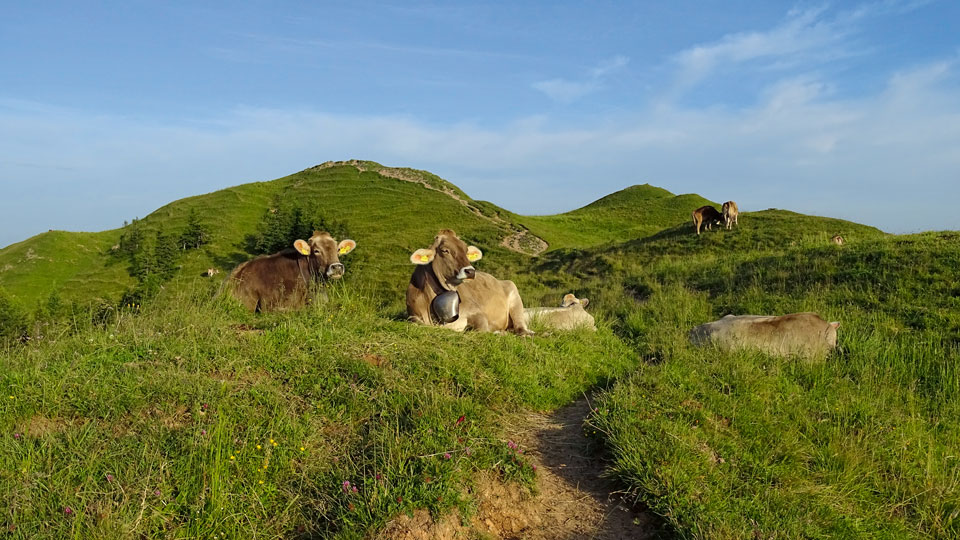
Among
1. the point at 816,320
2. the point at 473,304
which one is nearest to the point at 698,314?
the point at 816,320

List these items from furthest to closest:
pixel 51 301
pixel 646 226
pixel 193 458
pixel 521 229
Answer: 1. pixel 646 226
2. pixel 521 229
3. pixel 51 301
4. pixel 193 458

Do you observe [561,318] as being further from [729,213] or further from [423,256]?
[729,213]

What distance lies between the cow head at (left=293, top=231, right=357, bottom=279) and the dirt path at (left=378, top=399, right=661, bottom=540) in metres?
5.43

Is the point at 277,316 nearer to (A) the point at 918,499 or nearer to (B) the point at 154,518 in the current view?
(B) the point at 154,518

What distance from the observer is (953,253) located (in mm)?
12945

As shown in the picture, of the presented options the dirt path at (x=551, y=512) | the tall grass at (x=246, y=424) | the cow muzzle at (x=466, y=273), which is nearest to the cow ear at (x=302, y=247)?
the tall grass at (x=246, y=424)

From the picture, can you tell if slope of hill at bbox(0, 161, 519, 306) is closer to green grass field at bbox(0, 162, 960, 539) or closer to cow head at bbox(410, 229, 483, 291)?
cow head at bbox(410, 229, 483, 291)

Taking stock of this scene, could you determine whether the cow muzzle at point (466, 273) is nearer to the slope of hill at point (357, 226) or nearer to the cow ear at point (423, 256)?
the cow ear at point (423, 256)

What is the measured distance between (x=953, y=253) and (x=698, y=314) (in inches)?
253

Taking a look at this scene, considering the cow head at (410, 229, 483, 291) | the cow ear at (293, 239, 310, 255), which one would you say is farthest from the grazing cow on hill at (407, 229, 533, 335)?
the cow ear at (293, 239, 310, 255)

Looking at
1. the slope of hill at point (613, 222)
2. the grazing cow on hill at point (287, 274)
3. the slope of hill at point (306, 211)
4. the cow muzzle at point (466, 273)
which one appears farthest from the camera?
the slope of hill at point (613, 222)

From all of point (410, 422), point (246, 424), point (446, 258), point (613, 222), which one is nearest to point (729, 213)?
point (446, 258)

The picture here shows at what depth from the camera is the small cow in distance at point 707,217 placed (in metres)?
28.3

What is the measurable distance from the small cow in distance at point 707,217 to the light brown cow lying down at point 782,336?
20.7m
